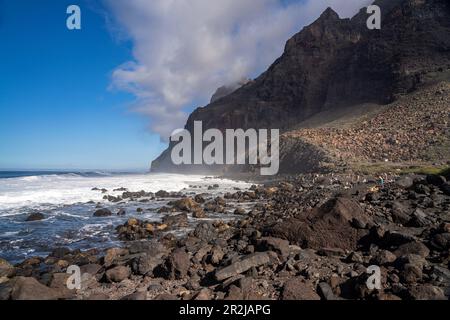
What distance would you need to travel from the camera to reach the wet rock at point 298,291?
640 cm

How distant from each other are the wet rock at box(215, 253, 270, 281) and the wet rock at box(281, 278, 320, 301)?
128 centimetres

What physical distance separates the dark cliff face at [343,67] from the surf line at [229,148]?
4.74 m

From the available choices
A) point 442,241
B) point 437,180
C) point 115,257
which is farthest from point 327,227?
point 437,180

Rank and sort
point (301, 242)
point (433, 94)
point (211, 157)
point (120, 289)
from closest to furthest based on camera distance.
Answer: point (120, 289) → point (301, 242) → point (433, 94) → point (211, 157)

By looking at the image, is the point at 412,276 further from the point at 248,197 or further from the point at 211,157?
the point at 211,157

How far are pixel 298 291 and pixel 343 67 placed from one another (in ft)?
279

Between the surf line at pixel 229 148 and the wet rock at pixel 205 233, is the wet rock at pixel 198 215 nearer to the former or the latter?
the wet rock at pixel 205 233

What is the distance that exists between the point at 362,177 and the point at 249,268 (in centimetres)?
2080

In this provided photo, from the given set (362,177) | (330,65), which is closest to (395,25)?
(330,65)

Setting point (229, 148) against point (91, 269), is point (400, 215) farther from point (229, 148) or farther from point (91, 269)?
point (229, 148)

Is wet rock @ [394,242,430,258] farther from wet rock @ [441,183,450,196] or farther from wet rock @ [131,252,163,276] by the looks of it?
wet rock @ [441,183,450,196]

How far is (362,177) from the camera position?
25391 millimetres

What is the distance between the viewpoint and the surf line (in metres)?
53.1

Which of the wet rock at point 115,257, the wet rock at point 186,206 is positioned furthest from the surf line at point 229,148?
the wet rock at point 115,257
